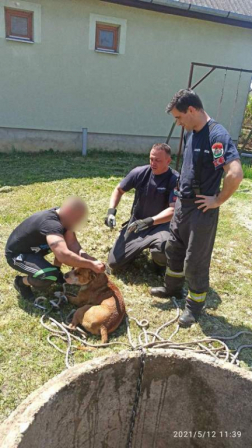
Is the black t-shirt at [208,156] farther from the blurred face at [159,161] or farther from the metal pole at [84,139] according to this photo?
the metal pole at [84,139]

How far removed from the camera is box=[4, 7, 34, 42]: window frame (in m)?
7.92

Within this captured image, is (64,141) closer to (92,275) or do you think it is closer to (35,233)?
(35,233)

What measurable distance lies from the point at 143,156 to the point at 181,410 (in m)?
8.36

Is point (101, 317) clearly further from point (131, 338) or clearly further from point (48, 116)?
point (48, 116)

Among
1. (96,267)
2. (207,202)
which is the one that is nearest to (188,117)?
(207,202)

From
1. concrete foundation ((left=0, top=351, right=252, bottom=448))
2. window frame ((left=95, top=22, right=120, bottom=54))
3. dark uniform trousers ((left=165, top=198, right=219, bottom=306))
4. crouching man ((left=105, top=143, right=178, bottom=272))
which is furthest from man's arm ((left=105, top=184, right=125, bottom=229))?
window frame ((left=95, top=22, right=120, bottom=54))

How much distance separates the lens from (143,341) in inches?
118

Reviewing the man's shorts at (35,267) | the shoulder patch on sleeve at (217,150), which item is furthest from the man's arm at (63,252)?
the shoulder patch on sleeve at (217,150)

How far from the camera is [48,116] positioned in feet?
29.4

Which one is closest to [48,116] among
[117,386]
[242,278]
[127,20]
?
[127,20]

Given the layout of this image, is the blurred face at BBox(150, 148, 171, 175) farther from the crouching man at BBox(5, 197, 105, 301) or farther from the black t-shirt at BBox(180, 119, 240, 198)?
the crouching man at BBox(5, 197, 105, 301)

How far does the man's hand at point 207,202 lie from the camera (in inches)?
110

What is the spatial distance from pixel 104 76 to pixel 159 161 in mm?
6170

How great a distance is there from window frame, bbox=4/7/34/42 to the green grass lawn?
2701 mm
